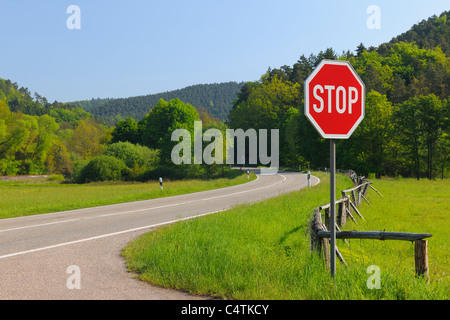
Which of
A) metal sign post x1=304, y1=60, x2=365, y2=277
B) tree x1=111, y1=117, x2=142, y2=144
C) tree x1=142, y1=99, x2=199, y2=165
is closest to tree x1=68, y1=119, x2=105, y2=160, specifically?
tree x1=111, y1=117, x2=142, y2=144

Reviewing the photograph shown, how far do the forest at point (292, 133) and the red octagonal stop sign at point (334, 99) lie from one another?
60199 millimetres

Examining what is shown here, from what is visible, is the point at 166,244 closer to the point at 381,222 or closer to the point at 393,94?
the point at 381,222

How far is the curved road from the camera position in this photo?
5.70 m

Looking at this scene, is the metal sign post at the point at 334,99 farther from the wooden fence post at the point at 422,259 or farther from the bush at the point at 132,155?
the bush at the point at 132,155

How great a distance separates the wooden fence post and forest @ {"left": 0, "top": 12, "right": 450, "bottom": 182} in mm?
59072

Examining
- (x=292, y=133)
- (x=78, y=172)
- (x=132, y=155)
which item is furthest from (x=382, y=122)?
(x=78, y=172)

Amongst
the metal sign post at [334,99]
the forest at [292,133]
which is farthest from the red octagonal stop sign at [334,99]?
the forest at [292,133]

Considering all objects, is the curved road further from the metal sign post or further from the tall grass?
the metal sign post

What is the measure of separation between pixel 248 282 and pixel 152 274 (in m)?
1.61

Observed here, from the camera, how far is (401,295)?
5.11 metres

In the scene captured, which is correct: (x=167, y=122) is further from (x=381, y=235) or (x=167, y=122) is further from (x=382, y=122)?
(x=381, y=235)

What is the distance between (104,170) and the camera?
62156mm

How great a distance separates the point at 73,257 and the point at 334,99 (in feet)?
19.8
